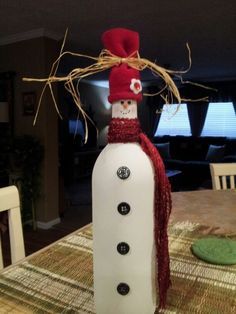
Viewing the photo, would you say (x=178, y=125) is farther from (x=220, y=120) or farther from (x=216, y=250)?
(x=216, y=250)

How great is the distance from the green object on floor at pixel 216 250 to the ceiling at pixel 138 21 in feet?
6.98

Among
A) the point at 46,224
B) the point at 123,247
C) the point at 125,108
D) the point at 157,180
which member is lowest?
the point at 46,224

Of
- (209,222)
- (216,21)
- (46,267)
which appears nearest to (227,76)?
(216,21)

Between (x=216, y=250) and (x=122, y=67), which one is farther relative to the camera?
(x=216, y=250)

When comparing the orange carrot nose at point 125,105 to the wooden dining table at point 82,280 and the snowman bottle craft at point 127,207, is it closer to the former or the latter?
the snowman bottle craft at point 127,207

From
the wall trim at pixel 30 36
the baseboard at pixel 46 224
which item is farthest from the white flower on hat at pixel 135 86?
the baseboard at pixel 46 224

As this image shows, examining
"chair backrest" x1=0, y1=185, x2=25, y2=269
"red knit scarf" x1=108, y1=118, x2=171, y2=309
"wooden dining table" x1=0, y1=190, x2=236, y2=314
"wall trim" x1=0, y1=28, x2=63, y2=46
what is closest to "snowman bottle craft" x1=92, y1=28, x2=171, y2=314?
"red knit scarf" x1=108, y1=118, x2=171, y2=309

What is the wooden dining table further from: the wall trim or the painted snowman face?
the wall trim

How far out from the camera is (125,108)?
0.53 m

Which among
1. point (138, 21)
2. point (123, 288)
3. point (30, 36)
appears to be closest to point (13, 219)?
point (123, 288)

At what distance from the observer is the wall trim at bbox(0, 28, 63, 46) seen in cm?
312

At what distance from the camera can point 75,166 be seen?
241 inches

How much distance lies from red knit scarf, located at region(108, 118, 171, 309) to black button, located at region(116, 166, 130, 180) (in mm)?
51

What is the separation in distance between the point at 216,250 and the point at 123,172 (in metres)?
0.47
